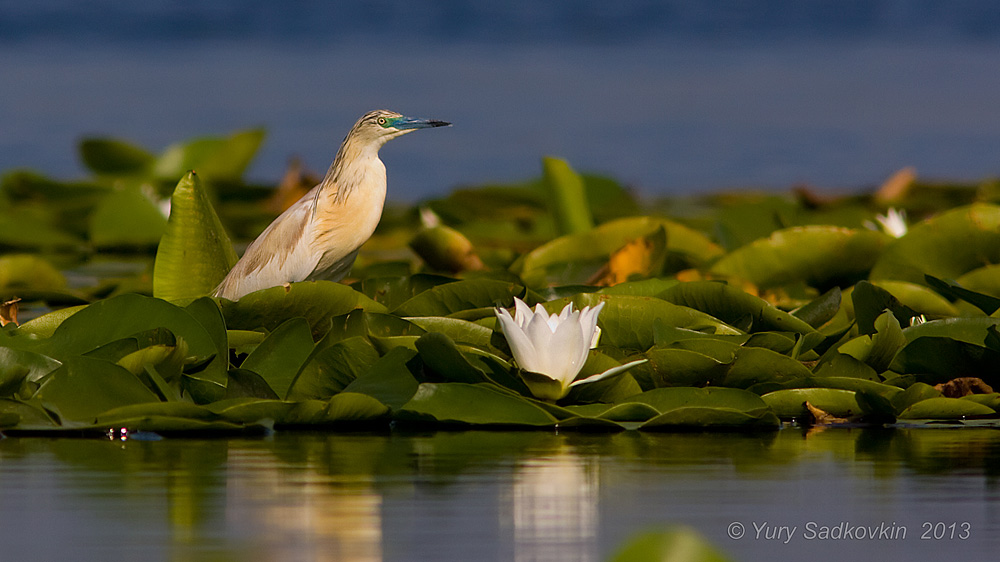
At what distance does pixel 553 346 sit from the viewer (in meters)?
3.43

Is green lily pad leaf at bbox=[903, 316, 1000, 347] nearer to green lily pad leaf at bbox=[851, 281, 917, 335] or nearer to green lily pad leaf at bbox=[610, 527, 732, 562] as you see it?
green lily pad leaf at bbox=[851, 281, 917, 335]

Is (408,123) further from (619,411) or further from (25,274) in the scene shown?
(25,274)

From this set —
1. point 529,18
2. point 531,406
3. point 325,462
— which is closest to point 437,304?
point 531,406

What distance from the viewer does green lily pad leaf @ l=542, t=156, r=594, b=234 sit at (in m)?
6.69

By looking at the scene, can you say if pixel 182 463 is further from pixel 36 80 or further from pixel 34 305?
pixel 36 80

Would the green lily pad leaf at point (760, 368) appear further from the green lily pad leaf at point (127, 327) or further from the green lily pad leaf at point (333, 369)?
the green lily pad leaf at point (127, 327)

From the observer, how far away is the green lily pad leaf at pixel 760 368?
3.68m

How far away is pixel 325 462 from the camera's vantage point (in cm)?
313

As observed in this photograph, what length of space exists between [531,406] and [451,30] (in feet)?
A: 116

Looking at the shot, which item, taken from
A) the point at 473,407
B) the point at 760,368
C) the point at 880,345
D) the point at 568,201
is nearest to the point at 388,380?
the point at 473,407

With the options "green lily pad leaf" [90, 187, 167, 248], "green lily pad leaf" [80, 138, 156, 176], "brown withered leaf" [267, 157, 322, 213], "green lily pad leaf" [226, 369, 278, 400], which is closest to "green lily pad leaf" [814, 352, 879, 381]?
"green lily pad leaf" [226, 369, 278, 400]

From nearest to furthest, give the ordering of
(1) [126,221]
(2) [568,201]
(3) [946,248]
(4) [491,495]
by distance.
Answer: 1. (4) [491,495]
2. (3) [946,248]
3. (2) [568,201]
4. (1) [126,221]

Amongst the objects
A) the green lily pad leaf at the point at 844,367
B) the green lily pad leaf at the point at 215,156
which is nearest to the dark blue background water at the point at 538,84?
the green lily pad leaf at the point at 215,156

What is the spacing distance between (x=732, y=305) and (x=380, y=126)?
1.53 meters
